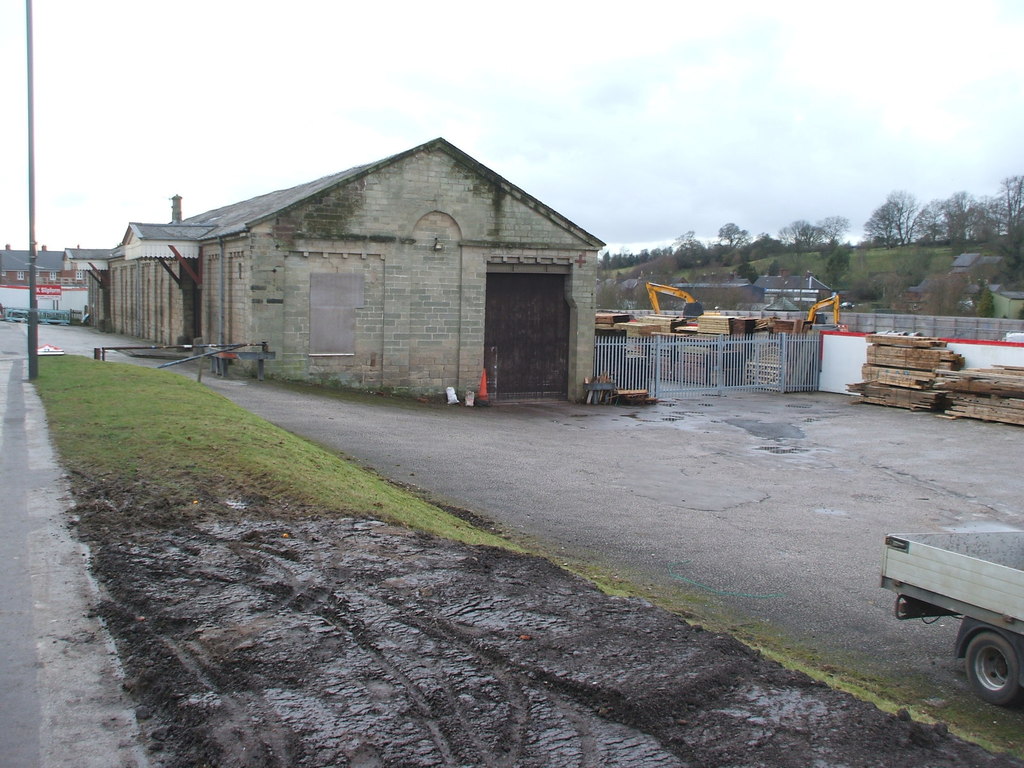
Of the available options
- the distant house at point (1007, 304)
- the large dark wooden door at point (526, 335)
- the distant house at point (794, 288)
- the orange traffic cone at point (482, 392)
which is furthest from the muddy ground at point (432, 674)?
the distant house at point (794, 288)

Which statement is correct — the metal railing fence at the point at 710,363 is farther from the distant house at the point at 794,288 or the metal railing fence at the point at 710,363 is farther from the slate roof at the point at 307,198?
the distant house at the point at 794,288

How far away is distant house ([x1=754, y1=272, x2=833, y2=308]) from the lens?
269ft

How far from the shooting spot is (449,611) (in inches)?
263

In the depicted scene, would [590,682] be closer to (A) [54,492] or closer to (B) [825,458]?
(A) [54,492]

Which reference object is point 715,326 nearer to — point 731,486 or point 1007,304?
point 731,486

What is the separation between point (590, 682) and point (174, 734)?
93.7 inches

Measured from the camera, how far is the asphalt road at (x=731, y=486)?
29.6 ft

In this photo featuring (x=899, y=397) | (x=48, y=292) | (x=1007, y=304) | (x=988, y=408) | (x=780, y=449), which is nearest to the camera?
(x=780, y=449)

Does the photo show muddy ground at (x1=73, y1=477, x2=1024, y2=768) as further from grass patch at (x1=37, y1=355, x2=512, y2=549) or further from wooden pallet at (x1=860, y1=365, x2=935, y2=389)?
wooden pallet at (x1=860, y1=365, x2=935, y2=389)

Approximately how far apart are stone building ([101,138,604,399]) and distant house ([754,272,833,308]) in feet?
178

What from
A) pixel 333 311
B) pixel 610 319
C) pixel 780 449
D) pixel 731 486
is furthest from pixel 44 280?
pixel 731 486

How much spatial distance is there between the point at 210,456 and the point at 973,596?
25.7 ft

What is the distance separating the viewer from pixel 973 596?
6855 mm

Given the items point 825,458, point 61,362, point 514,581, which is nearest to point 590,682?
point 514,581
